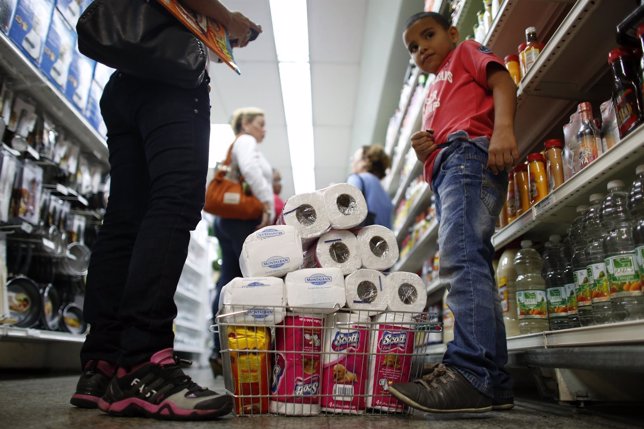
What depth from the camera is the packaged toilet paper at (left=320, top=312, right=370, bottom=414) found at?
150cm

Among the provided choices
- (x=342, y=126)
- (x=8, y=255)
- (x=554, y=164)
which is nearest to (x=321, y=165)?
(x=342, y=126)

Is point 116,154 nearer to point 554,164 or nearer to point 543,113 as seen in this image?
point 554,164

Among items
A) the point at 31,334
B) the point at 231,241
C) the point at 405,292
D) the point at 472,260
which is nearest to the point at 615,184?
the point at 472,260

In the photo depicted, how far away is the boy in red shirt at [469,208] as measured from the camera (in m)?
1.42

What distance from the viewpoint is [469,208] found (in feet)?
5.15

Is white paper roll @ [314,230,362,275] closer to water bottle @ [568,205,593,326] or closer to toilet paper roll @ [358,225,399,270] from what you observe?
toilet paper roll @ [358,225,399,270]

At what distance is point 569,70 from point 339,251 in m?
1.24

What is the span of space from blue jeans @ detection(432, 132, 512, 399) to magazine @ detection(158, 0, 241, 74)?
0.82 metres

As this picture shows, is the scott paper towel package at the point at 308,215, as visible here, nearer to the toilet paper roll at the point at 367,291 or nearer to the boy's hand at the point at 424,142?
the toilet paper roll at the point at 367,291

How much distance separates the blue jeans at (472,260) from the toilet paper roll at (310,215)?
0.40 meters

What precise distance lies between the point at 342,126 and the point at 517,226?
4808 millimetres

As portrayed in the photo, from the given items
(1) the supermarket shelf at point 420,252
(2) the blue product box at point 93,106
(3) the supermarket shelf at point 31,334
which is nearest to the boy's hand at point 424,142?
(1) the supermarket shelf at point 420,252

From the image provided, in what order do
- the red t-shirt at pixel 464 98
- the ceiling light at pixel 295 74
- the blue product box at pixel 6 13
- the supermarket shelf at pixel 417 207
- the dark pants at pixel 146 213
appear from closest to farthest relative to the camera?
the dark pants at pixel 146 213 < the red t-shirt at pixel 464 98 < the blue product box at pixel 6 13 < the supermarket shelf at pixel 417 207 < the ceiling light at pixel 295 74

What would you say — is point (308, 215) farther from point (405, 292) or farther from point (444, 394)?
point (444, 394)
